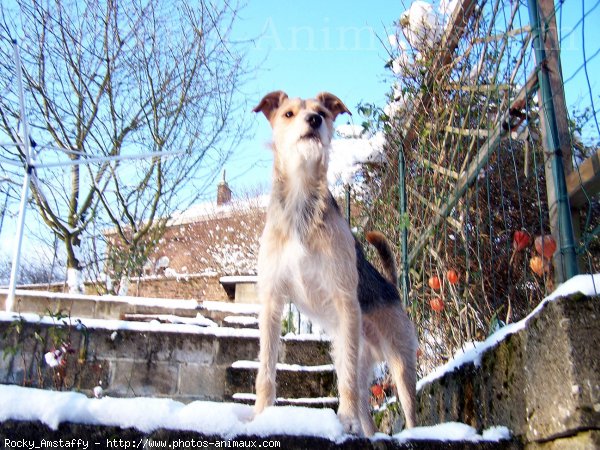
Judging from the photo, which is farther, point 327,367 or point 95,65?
point 95,65

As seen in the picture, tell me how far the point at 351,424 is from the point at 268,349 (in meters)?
0.58

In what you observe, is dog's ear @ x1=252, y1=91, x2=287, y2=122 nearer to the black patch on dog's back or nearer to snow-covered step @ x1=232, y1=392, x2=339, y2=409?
the black patch on dog's back

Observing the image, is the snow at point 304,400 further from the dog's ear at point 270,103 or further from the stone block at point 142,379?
the dog's ear at point 270,103

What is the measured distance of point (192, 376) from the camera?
4.76 meters

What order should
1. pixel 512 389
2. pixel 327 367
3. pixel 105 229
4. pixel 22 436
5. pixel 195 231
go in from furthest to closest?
pixel 195 231 → pixel 105 229 → pixel 327 367 → pixel 512 389 → pixel 22 436

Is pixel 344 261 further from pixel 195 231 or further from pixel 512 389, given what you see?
pixel 195 231

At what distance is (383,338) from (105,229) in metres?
9.03

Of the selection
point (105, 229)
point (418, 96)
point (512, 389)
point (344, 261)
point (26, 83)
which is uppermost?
point (26, 83)

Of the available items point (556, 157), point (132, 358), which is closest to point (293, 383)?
point (132, 358)

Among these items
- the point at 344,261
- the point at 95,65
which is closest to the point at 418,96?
the point at 344,261

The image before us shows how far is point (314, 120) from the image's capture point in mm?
2641

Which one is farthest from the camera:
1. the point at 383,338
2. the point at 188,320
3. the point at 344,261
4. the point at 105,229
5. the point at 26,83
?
the point at 105,229

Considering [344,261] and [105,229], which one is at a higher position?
[105,229]

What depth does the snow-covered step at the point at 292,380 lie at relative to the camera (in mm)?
4582
